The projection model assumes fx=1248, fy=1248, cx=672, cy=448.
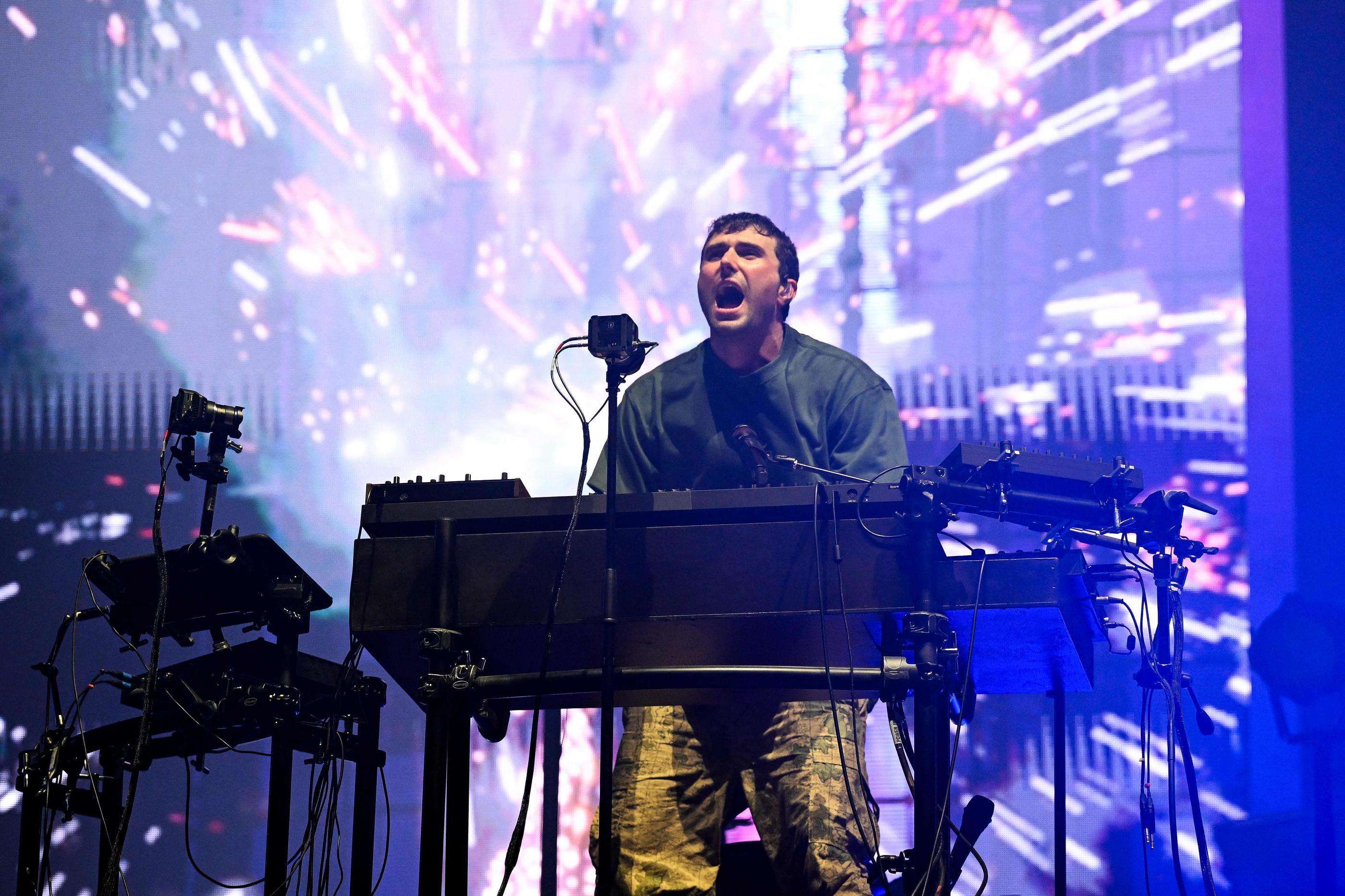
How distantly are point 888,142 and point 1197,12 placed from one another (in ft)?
4.28

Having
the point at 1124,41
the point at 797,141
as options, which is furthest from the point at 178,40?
the point at 1124,41

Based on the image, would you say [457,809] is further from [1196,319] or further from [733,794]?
[1196,319]

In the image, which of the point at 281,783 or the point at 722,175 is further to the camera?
the point at 722,175

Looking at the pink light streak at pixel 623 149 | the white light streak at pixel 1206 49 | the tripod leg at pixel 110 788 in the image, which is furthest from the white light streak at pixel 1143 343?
the tripod leg at pixel 110 788

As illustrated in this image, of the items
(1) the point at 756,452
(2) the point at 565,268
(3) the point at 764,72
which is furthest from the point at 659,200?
(1) the point at 756,452

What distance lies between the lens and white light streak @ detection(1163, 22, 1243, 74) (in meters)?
4.85

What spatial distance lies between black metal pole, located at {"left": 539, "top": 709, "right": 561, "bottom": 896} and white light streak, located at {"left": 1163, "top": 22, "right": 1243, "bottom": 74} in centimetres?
343

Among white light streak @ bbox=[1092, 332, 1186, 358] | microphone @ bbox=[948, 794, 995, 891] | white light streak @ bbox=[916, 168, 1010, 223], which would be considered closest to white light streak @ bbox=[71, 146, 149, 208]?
white light streak @ bbox=[916, 168, 1010, 223]

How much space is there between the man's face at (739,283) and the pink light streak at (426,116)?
202 centimetres

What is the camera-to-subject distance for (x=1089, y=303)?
4727 mm

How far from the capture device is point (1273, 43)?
194 inches

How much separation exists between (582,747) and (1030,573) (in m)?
2.82

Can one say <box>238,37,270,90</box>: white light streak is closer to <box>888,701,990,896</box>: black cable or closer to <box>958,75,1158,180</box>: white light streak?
<box>958,75,1158,180</box>: white light streak

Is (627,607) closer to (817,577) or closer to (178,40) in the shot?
(817,577)
